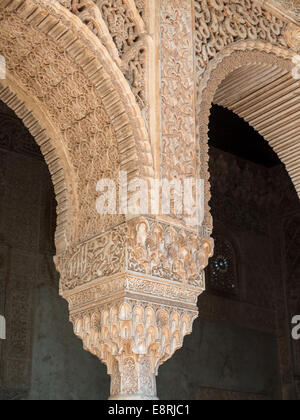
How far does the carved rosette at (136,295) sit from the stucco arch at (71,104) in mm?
212

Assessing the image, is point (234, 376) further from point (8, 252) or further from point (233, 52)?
point (233, 52)

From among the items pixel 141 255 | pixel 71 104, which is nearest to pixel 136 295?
pixel 141 255

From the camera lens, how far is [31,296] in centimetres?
660

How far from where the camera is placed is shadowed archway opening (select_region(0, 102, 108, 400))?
20.7 ft

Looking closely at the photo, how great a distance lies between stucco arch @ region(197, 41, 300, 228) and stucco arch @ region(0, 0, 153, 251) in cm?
99

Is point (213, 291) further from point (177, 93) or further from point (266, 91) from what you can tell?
point (177, 93)

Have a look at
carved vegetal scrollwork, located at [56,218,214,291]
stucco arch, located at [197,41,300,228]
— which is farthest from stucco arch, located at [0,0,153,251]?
stucco arch, located at [197,41,300,228]

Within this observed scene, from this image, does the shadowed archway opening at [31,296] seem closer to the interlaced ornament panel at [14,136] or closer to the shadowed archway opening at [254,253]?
the interlaced ornament panel at [14,136]

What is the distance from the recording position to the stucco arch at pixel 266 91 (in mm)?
4375

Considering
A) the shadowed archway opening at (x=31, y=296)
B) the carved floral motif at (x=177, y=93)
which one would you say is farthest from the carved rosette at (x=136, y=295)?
the shadowed archway opening at (x=31, y=296)

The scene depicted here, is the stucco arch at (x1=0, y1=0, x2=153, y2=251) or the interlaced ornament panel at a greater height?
the interlaced ornament panel

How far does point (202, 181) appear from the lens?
3768 millimetres

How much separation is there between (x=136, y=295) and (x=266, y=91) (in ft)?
7.39

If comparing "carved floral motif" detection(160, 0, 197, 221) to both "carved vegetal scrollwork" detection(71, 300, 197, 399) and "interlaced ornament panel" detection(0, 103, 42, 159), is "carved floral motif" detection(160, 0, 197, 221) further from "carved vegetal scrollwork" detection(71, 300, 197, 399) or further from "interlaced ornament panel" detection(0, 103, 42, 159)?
"interlaced ornament panel" detection(0, 103, 42, 159)
